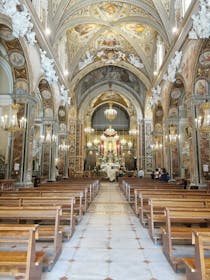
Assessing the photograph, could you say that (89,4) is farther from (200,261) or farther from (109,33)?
(200,261)

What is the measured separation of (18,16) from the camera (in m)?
8.53

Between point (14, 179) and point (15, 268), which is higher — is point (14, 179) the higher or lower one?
the higher one

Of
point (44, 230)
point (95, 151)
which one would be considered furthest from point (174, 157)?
point (95, 151)

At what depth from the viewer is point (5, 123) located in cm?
Answer: 866

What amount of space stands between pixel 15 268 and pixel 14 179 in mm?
7307

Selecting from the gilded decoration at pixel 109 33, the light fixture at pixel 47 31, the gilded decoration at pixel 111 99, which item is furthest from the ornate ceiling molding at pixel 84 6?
the gilded decoration at pixel 111 99

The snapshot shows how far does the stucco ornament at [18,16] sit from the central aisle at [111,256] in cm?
739

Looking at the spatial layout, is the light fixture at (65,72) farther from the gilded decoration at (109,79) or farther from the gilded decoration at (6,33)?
the gilded decoration at (6,33)

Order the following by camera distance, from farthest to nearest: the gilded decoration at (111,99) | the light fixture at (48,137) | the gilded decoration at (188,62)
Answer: the gilded decoration at (111,99), the light fixture at (48,137), the gilded decoration at (188,62)

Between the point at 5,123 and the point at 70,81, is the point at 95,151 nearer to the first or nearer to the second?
the point at 70,81

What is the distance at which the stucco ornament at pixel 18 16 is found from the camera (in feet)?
26.7

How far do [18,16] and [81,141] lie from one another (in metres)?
17.3

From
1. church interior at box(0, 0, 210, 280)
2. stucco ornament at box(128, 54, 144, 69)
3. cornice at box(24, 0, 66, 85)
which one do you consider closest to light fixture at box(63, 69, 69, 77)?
church interior at box(0, 0, 210, 280)

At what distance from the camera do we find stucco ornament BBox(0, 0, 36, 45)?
8147 mm
